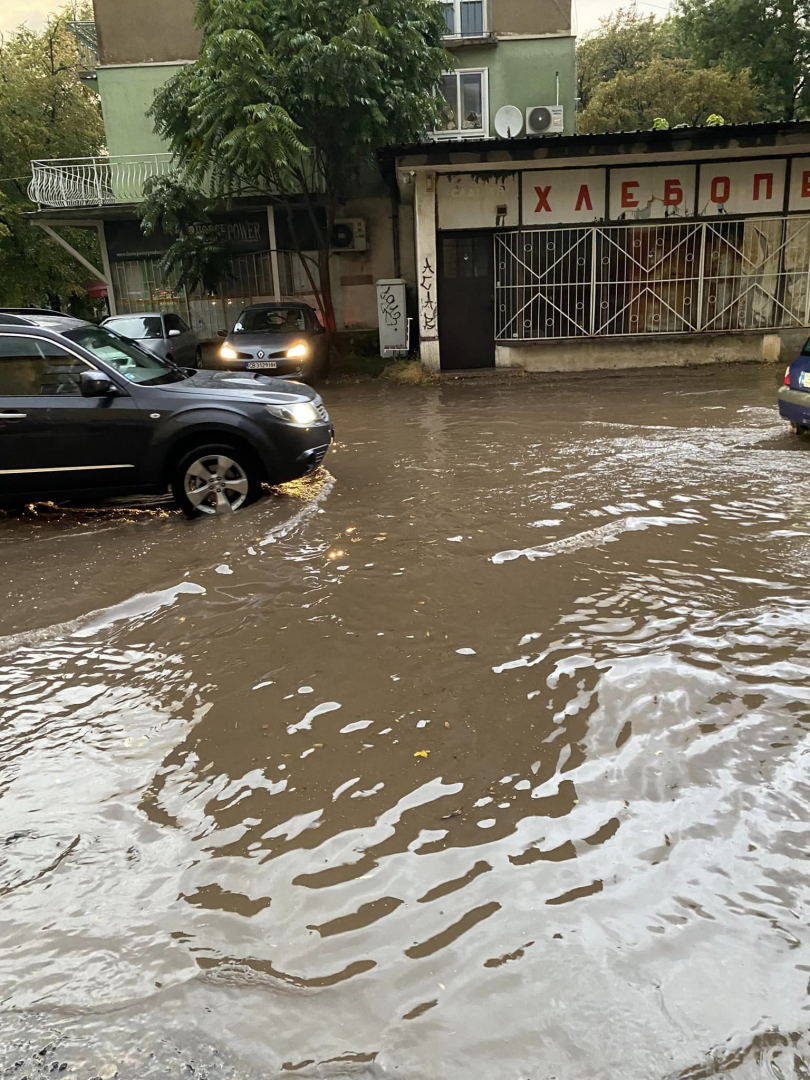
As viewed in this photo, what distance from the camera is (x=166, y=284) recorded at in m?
20.6

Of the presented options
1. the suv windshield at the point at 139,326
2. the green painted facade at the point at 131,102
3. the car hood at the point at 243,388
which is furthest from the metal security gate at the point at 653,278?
the green painted facade at the point at 131,102

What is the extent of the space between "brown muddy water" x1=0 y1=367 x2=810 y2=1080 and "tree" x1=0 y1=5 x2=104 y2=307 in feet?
78.3

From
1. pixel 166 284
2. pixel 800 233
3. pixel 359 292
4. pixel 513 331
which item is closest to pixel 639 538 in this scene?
pixel 513 331

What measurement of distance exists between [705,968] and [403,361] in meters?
15.6

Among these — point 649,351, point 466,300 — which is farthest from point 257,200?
point 649,351

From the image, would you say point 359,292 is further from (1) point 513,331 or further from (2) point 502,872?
(2) point 502,872

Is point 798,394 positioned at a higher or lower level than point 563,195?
lower

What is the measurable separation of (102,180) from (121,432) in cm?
1625

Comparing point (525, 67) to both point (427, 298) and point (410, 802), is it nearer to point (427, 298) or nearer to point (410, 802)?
point (427, 298)

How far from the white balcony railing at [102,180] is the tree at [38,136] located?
18.7ft

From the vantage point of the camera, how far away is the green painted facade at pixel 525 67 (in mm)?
18984

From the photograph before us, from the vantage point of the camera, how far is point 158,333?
1634cm

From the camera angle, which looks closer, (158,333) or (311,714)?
(311,714)

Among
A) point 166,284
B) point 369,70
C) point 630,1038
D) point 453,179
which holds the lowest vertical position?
point 630,1038
